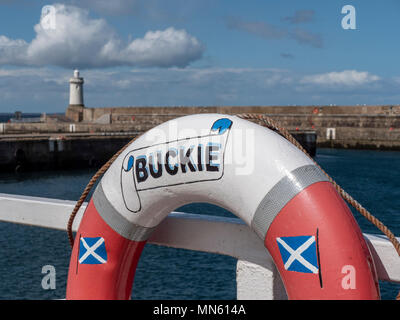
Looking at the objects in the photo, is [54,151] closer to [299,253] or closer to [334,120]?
[334,120]

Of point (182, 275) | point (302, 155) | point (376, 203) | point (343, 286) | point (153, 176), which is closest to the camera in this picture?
point (343, 286)

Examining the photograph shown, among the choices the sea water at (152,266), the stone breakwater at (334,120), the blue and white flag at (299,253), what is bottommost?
the sea water at (152,266)

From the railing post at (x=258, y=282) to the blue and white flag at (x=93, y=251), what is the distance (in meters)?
0.59

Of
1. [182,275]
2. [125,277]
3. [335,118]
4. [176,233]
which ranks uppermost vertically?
[335,118]

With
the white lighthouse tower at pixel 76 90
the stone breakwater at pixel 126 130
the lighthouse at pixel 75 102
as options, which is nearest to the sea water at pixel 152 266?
the stone breakwater at pixel 126 130

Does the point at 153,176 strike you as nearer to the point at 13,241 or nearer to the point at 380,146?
the point at 13,241

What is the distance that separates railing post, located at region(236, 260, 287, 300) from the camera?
80.2 inches

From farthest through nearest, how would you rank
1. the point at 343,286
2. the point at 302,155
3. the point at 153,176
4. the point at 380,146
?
the point at 380,146, the point at 153,176, the point at 302,155, the point at 343,286

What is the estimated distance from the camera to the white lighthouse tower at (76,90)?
40.6 metres

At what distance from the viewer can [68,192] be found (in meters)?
17.1

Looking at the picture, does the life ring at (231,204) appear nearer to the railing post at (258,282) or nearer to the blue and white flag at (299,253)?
the blue and white flag at (299,253)

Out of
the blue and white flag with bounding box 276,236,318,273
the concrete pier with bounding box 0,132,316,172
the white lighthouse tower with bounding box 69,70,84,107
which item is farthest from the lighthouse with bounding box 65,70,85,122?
the blue and white flag with bounding box 276,236,318,273
